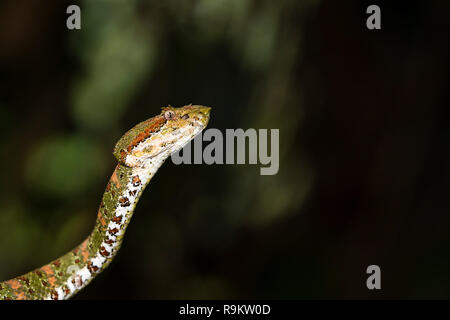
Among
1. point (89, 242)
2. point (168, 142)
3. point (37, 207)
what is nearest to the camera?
point (168, 142)

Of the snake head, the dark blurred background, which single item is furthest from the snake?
the dark blurred background

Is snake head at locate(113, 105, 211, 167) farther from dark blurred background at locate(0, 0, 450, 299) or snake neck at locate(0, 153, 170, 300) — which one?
dark blurred background at locate(0, 0, 450, 299)

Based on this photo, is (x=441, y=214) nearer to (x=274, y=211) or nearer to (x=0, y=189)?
(x=274, y=211)

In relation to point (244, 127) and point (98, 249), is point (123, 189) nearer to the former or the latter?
point (98, 249)

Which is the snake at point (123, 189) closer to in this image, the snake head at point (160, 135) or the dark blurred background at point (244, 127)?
the snake head at point (160, 135)

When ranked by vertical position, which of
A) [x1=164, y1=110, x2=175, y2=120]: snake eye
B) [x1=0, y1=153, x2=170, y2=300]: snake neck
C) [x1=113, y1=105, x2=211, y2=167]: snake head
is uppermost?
[x1=164, y1=110, x2=175, y2=120]: snake eye

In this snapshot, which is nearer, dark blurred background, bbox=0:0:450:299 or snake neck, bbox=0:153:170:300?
snake neck, bbox=0:153:170:300

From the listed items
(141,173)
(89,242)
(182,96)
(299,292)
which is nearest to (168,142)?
(141,173)
